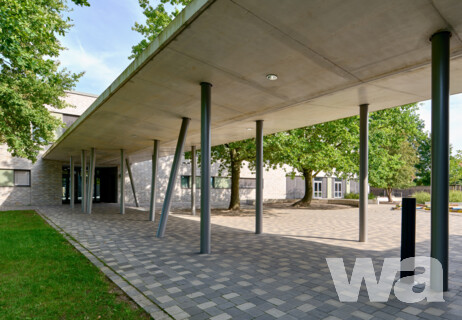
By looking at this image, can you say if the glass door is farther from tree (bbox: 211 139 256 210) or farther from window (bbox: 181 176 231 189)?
tree (bbox: 211 139 256 210)

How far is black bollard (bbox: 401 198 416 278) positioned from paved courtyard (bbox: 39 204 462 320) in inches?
28.7

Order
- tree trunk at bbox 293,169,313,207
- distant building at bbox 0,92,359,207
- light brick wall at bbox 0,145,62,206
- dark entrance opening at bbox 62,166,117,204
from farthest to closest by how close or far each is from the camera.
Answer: dark entrance opening at bbox 62,166,117,204 → distant building at bbox 0,92,359,207 → tree trunk at bbox 293,169,313,207 → light brick wall at bbox 0,145,62,206

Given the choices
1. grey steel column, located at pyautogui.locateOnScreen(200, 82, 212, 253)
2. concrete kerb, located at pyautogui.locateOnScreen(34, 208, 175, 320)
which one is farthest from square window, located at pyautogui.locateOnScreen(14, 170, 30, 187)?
grey steel column, located at pyautogui.locateOnScreen(200, 82, 212, 253)

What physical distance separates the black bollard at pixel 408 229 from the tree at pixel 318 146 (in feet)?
29.9

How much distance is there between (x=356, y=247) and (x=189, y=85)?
591 centimetres

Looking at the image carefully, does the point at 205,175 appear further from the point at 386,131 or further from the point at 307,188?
the point at 307,188

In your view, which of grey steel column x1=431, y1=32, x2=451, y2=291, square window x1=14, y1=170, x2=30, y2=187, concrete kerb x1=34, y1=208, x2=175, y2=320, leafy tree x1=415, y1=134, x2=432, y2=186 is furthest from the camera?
leafy tree x1=415, y1=134, x2=432, y2=186

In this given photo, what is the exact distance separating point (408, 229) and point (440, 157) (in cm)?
125

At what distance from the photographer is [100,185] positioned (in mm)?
30828

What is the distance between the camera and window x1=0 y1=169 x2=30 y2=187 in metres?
23.4

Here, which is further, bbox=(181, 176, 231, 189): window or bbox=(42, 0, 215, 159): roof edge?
bbox=(181, 176, 231, 189): window

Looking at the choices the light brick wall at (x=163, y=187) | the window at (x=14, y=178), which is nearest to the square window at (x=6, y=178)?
the window at (x=14, y=178)

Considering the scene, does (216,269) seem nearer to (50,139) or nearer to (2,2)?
(2,2)

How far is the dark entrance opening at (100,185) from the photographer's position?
28031 millimetres
